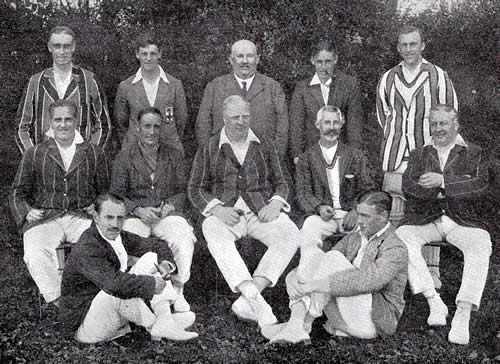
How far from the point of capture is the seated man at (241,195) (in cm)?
553

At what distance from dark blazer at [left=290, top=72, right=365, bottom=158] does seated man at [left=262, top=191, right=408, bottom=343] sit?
66.0 inches

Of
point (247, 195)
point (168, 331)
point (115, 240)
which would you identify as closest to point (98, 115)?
point (247, 195)

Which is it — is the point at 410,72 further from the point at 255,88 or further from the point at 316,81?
the point at 255,88

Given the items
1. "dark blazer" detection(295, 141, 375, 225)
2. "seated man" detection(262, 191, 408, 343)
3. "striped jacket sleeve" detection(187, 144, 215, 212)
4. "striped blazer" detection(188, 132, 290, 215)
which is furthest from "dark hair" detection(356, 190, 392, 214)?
"striped jacket sleeve" detection(187, 144, 215, 212)

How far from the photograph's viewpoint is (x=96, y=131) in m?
6.38

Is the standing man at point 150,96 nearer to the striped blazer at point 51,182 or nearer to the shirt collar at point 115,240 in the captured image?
the striped blazer at point 51,182

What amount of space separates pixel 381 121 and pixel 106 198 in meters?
2.93

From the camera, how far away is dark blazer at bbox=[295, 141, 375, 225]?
5961mm

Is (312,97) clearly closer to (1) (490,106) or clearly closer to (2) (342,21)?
(2) (342,21)

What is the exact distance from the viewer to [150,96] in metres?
6.51

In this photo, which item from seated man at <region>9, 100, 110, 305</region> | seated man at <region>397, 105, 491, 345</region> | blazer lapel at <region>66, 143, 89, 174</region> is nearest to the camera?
seated man at <region>397, 105, 491, 345</region>

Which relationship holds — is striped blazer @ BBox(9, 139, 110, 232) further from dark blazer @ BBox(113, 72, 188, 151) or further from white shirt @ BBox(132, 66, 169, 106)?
white shirt @ BBox(132, 66, 169, 106)

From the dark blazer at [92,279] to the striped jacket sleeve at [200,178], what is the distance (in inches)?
36.6

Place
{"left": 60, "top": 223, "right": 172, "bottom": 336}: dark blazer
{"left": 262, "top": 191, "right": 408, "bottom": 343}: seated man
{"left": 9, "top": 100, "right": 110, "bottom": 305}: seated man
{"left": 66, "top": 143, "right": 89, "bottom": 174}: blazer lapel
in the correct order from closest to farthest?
{"left": 60, "top": 223, "right": 172, "bottom": 336}: dark blazer
{"left": 262, "top": 191, "right": 408, "bottom": 343}: seated man
{"left": 9, "top": 100, "right": 110, "bottom": 305}: seated man
{"left": 66, "top": 143, "right": 89, "bottom": 174}: blazer lapel
